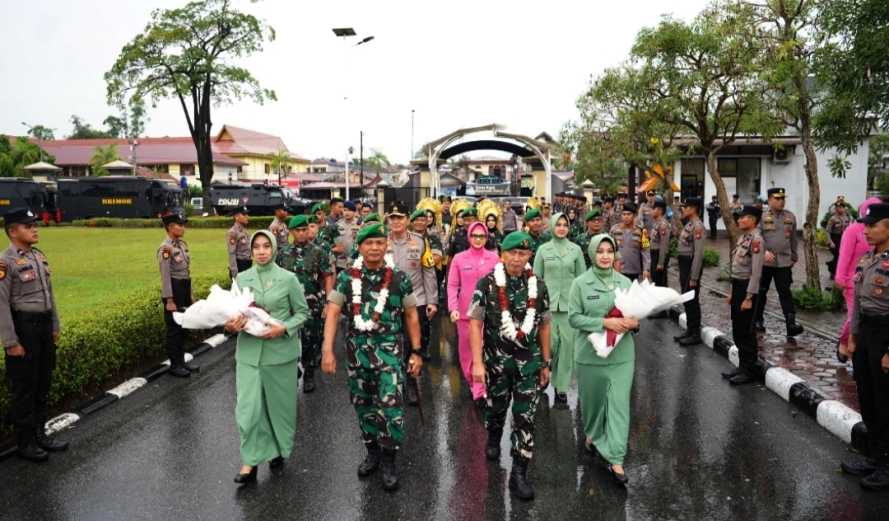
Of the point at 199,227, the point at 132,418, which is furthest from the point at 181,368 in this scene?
the point at 199,227

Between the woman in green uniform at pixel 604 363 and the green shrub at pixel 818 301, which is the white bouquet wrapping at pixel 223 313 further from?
the green shrub at pixel 818 301

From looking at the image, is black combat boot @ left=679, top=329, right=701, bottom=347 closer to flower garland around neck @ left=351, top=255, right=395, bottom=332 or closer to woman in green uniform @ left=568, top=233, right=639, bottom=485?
woman in green uniform @ left=568, top=233, right=639, bottom=485

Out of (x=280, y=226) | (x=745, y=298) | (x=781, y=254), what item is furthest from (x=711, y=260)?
(x=280, y=226)

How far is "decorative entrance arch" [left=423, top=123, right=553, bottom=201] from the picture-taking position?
99.9 ft

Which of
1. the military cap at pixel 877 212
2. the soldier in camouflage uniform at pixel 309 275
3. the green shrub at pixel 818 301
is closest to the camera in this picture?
the military cap at pixel 877 212

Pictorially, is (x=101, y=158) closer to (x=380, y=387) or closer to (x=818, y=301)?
(x=818, y=301)

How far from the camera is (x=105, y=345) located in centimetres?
783

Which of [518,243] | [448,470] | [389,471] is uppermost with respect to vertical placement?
[518,243]

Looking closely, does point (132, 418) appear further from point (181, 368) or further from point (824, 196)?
point (824, 196)

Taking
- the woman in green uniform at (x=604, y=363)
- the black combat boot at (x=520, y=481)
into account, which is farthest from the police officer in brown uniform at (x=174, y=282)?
A: the woman in green uniform at (x=604, y=363)

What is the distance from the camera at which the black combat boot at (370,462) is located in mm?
5387

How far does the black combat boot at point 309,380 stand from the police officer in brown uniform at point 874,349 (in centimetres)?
523

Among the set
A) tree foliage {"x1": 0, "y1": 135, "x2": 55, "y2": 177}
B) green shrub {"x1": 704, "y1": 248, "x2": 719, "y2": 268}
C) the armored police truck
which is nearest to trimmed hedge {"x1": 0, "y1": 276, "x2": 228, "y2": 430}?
green shrub {"x1": 704, "y1": 248, "x2": 719, "y2": 268}

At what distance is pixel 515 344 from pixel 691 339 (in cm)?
600
